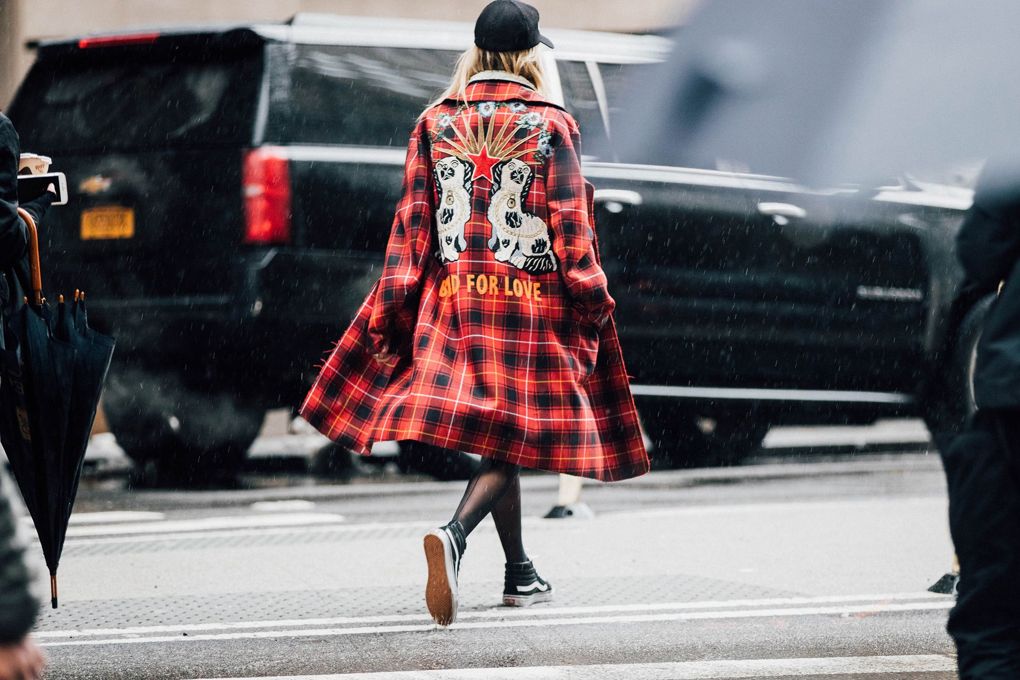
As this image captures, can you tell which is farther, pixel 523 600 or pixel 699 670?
pixel 523 600

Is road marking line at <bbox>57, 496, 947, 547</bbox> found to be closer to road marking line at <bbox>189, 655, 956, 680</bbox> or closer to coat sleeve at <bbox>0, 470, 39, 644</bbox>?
road marking line at <bbox>189, 655, 956, 680</bbox>

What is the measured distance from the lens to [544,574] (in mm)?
5625

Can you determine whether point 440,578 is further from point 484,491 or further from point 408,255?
point 408,255

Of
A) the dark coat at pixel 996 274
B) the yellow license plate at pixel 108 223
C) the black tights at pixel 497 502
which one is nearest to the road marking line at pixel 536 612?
the black tights at pixel 497 502

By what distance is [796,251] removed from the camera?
A: 799 cm

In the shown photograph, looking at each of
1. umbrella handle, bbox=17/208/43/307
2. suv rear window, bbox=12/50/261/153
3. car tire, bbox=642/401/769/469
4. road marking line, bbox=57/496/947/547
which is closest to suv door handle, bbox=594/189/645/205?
road marking line, bbox=57/496/947/547

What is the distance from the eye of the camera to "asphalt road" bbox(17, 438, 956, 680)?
4359 mm

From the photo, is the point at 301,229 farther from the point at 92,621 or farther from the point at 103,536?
the point at 92,621

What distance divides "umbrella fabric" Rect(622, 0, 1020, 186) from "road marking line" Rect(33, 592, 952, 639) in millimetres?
2781

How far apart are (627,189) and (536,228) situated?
3.03m

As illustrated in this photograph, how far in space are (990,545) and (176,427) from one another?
592cm

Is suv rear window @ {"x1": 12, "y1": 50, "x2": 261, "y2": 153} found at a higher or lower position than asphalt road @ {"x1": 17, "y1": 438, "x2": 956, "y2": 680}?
higher

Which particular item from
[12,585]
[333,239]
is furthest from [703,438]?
[12,585]

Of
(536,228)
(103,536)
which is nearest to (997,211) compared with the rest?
(536,228)
